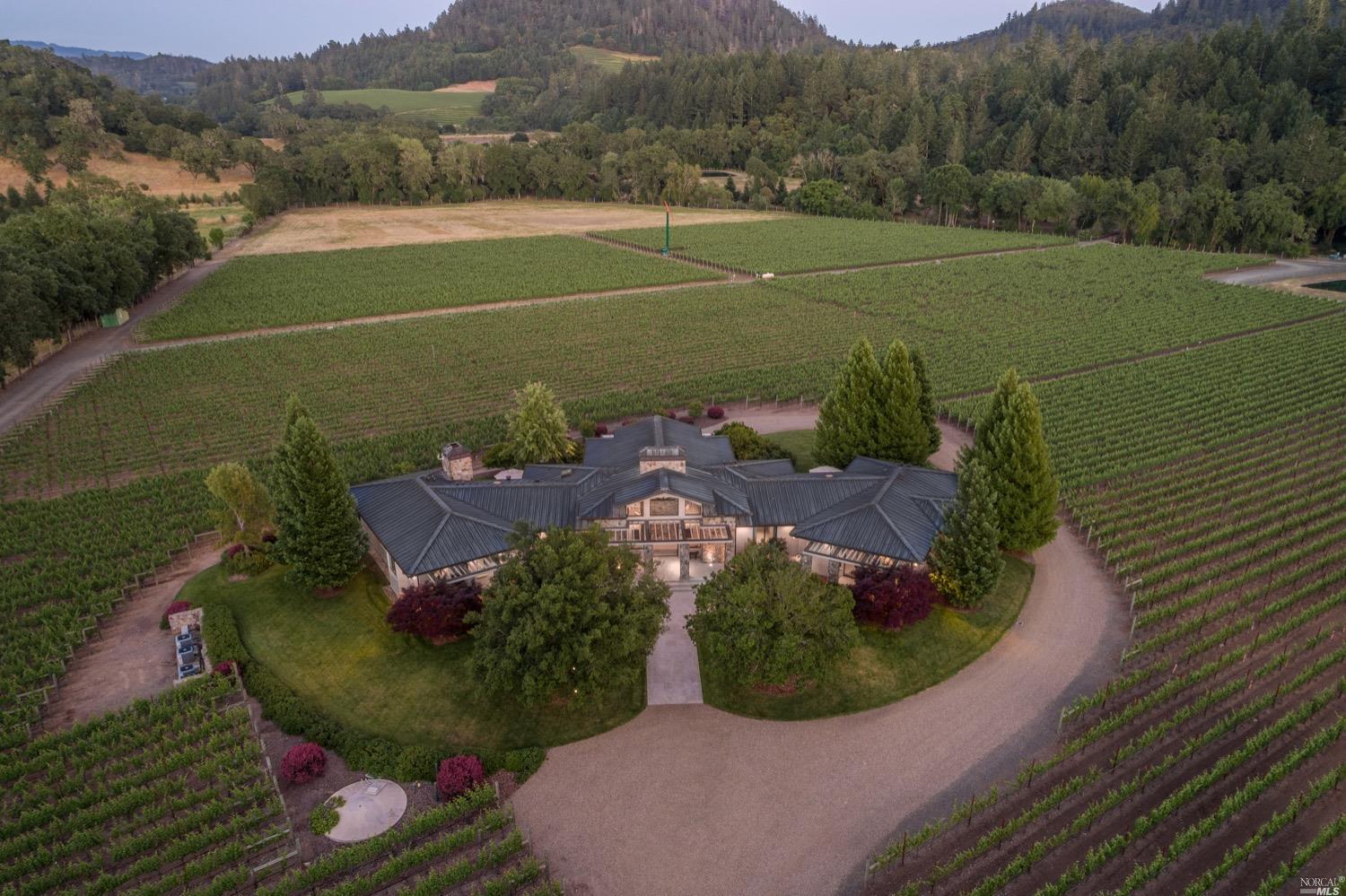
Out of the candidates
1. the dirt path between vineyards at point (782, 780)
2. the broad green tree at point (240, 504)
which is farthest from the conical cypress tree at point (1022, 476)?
the broad green tree at point (240, 504)

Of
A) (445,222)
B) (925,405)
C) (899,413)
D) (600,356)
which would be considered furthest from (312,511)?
(445,222)

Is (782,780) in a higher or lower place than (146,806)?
higher

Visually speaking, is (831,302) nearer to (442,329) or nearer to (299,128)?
(442,329)

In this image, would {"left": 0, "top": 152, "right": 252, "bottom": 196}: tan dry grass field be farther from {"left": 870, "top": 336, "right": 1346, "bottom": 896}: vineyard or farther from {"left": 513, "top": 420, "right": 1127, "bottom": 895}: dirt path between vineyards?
{"left": 870, "top": 336, "right": 1346, "bottom": 896}: vineyard

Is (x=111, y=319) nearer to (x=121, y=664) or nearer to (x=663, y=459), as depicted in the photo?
(x=121, y=664)

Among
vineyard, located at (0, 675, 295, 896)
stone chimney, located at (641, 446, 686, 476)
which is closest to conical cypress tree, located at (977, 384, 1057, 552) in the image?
stone chimney, located at (641, 446, 686, 476)

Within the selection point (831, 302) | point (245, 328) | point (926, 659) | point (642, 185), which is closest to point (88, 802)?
point (926, 659)
